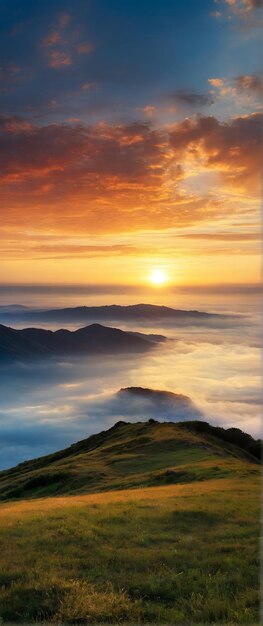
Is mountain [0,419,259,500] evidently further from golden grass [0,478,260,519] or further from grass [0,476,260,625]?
grass [0,476,260,625]

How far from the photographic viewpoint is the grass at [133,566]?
1360 centimetres

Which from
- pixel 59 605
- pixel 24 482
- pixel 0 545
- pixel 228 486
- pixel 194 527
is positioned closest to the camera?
pixel 59 605

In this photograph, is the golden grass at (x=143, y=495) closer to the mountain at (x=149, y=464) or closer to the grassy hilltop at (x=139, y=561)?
the grassy hilltop at (x=139, y=561)

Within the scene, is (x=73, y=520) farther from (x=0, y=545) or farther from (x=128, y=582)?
(x=128, y=582)

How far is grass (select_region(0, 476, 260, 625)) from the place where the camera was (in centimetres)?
1360

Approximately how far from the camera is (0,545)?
20.9 m

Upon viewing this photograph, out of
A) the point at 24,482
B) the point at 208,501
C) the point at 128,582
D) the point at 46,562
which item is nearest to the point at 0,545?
the point at 46,562

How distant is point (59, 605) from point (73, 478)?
5449 cm

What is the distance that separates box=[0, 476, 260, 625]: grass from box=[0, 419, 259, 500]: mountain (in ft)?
81.1

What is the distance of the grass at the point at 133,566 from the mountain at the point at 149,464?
2472cm

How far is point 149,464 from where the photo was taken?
2704 inches

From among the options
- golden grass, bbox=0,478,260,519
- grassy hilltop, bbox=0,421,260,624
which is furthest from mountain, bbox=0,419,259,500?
grassy hilltop, bbox=0,421,260,624

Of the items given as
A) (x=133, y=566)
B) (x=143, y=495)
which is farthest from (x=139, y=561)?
(x=143, y=495)

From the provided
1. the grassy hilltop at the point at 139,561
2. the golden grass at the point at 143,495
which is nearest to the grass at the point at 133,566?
the grassy hilltop at the point at 139,561
